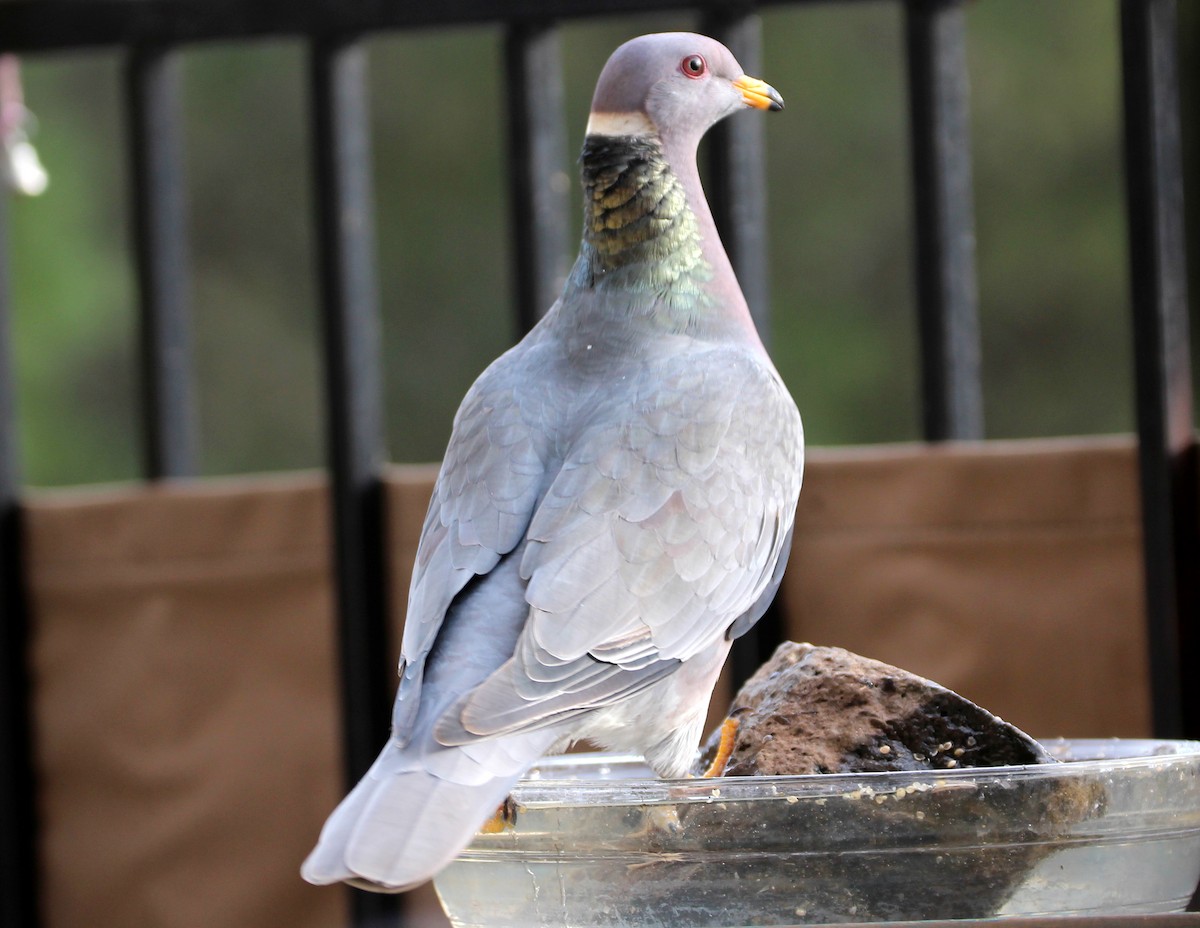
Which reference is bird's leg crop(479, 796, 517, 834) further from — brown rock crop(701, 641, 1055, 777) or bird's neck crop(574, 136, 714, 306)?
bird's neck crop(574, 136, 714, 306)

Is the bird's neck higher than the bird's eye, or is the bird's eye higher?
the bird's eye

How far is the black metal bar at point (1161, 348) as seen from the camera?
2293mm

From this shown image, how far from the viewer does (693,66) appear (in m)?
1.45

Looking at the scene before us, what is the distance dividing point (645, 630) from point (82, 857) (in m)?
1.99

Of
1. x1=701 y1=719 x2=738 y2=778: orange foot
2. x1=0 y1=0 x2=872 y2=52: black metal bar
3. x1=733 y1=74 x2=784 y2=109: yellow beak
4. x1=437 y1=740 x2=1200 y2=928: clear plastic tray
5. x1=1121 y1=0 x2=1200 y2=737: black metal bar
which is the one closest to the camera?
x1=437 y1=740 x2=1200 y2=928: clear plastic tray

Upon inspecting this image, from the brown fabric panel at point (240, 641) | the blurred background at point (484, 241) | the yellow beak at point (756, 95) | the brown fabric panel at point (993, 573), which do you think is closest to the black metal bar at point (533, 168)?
the brown fabric panel at point (240, 641)

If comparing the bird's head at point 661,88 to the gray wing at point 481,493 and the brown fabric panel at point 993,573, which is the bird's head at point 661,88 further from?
the brown fabric panel at point 993,573

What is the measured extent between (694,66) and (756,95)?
0.37ft

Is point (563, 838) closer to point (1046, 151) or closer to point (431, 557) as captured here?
point (431, 557)

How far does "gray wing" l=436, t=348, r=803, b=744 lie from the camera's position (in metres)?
1.24

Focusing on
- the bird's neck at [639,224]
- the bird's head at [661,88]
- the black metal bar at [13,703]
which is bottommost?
the black metal bar at [13,703]

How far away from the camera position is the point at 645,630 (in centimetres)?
130

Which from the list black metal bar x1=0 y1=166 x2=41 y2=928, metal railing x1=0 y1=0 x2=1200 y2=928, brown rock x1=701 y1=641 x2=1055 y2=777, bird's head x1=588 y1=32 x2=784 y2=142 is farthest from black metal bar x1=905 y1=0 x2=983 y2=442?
black metal bar x1=0 y1=166 x2=41 y2=928

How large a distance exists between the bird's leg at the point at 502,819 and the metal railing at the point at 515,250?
134 cm
